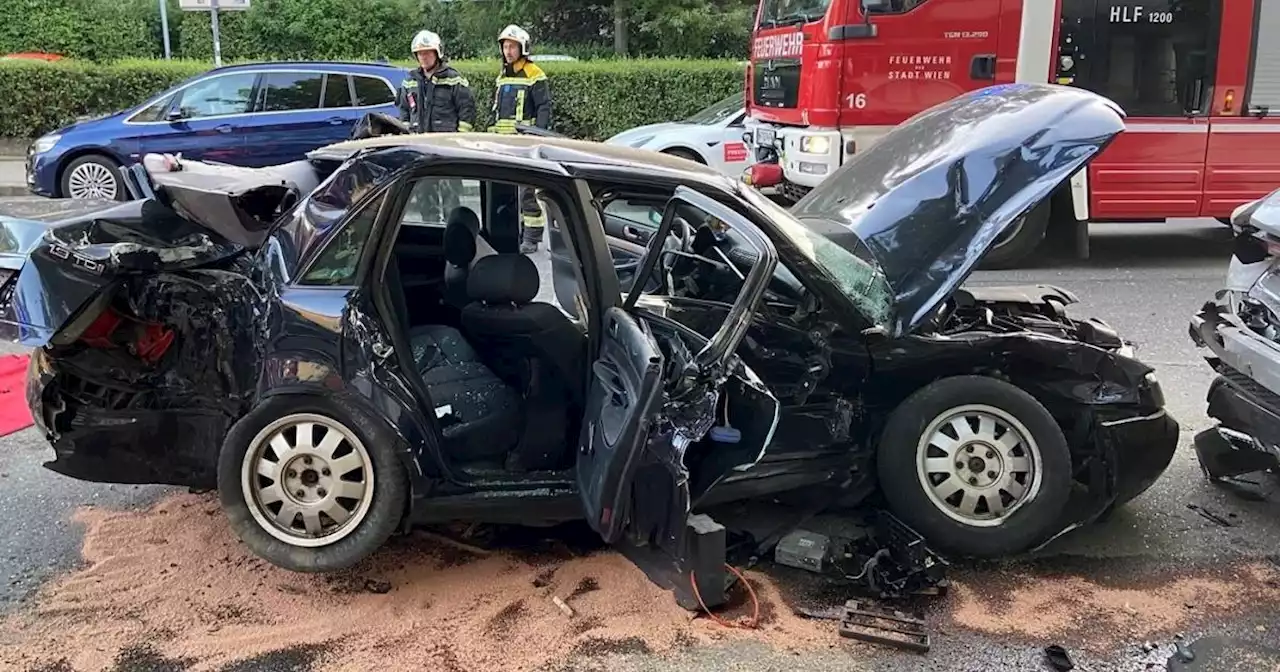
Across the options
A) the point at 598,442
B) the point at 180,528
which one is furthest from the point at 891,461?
the point at 180,528

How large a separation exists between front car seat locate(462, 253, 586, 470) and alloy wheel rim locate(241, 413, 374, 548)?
0.57 m

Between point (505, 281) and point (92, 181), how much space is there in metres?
9.60

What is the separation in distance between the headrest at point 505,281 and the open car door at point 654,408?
0.39 metres

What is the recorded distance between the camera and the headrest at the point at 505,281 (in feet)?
12.3

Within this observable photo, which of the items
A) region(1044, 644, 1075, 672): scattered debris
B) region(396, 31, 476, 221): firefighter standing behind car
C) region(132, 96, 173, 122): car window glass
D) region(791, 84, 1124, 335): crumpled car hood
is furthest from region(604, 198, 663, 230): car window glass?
region(132, 96, 173, 122): car window glass

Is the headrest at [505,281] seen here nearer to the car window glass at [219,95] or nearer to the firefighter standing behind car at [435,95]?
the firefighter standing behind car at [435,95]

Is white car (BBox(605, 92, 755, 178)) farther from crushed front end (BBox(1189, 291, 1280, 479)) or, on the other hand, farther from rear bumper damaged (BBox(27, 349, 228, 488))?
rear bumper damaged (BBox(27, 349, 228, 488))

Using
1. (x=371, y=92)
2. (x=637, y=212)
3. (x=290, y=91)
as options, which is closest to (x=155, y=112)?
(x=290, y=91)

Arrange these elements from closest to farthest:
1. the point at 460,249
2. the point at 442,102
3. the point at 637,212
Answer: the point at 637,212 → the point at 460,249 → the point at 442,102

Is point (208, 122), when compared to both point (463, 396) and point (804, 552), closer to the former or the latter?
point (463, 396)

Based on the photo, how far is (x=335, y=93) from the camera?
1180 centimetres

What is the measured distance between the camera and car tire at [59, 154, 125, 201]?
11492 mm

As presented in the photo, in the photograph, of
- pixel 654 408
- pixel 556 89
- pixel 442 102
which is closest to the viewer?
pixel 654 408

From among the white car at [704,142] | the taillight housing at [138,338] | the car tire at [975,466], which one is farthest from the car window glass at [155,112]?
the car tire at [975,466]
